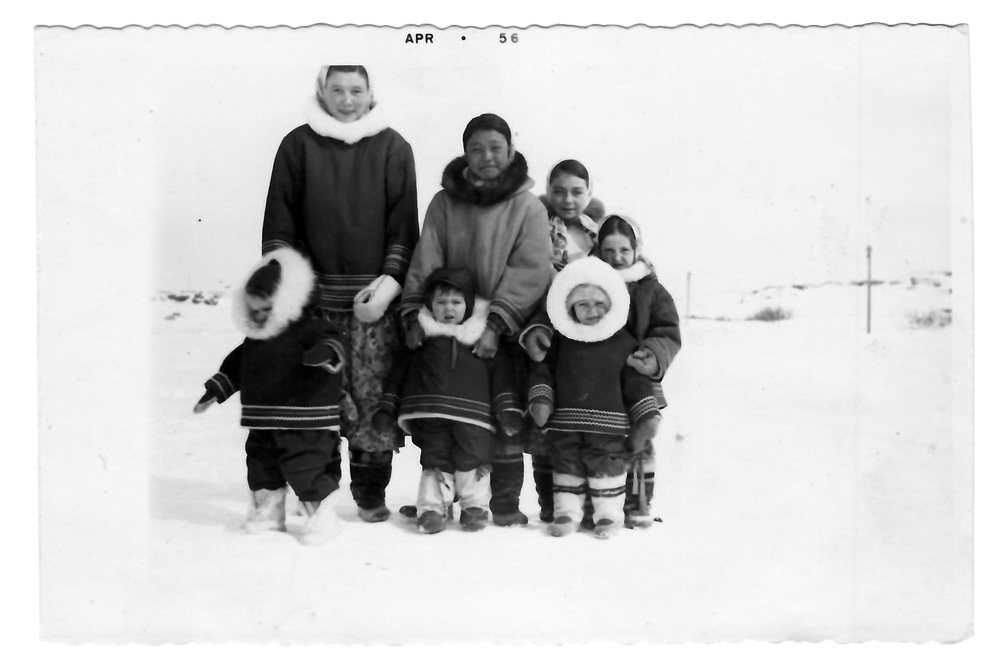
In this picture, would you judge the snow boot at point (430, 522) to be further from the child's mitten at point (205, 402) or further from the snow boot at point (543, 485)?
the child's mitten at point (205, 402)

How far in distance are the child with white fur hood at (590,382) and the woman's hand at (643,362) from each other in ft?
0.05

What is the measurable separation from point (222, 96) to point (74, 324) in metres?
0.77

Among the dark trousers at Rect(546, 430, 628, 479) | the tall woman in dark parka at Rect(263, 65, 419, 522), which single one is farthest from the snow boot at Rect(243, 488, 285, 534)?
the dark trousers at Rect(546, 430, 628, 479)

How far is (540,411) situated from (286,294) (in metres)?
0.77

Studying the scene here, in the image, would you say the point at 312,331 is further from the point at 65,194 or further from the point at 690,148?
the point at 690,148

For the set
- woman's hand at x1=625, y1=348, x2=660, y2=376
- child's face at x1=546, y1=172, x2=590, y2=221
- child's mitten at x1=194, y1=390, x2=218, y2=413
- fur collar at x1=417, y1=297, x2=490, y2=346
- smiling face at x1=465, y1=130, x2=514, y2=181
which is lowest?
child's mitten at x1=194, y1=390, x2=218, y2=413

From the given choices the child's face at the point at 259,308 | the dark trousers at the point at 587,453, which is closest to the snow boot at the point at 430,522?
the dark trousers at the point at 587,453

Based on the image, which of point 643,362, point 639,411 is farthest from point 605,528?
point 643,362

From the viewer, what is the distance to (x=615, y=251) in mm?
2994

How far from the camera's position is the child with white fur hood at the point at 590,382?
294 centimetres

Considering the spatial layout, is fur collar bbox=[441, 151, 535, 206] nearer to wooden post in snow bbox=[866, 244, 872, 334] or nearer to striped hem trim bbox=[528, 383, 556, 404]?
striped hem trim bbox=[528, 383, 556, 404]

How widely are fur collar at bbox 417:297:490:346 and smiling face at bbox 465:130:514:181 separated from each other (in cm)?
38

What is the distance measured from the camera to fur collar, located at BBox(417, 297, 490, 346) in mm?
2949

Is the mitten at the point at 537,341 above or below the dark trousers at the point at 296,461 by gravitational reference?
above
